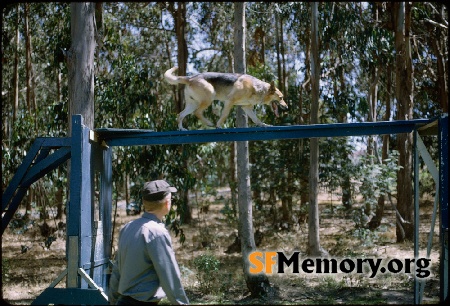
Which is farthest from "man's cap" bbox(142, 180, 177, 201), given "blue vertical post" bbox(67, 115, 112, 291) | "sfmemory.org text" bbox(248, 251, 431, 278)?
"sfmemory.org text" bbox(248, 251, 431, 278)

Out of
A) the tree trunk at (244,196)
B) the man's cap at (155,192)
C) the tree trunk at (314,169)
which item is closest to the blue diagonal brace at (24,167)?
the man's cap at (155,192)

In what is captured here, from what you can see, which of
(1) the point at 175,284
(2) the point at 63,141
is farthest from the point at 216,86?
(1) the point at 175,284

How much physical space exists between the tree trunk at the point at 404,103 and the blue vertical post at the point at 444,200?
8.23m

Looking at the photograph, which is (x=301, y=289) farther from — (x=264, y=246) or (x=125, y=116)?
(x=125, y=116)

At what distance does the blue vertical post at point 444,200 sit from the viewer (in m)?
6.07

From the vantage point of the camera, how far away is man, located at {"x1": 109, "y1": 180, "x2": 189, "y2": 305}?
4.09 metres

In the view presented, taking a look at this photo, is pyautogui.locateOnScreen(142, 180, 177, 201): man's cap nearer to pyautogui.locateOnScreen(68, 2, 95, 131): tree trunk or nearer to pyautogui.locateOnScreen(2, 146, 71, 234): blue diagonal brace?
pyautogui.locateOnScreen(2, 146, 71, 234): blue diagonal brace

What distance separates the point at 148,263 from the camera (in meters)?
4.23

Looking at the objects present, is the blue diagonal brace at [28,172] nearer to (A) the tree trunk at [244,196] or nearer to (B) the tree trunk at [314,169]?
(A) the tree trunk at [244,196]

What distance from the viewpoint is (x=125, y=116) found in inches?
523

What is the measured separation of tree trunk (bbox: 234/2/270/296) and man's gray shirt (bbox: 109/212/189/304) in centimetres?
631

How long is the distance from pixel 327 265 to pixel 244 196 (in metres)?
3.61

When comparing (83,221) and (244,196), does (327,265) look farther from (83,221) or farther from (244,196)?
(83,221)

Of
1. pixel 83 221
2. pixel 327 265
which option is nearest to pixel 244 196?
pixel 327 265
